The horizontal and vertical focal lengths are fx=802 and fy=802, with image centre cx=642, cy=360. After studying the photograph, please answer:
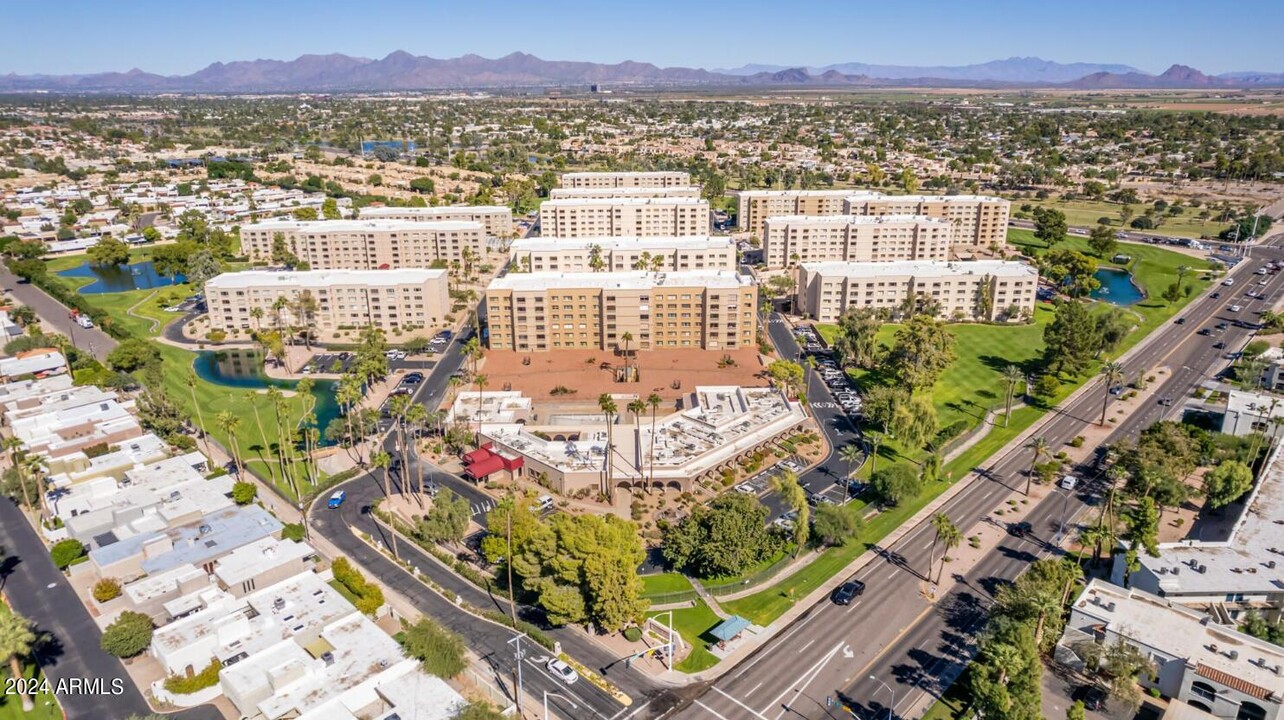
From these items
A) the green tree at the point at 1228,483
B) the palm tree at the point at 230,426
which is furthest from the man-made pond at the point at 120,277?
the green tree at the point at 1228,483

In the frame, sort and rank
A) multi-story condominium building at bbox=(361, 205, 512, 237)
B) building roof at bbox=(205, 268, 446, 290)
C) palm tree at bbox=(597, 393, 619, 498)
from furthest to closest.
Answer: multi-story condominium building at bbox=(361, 205, 512, 237) → building roof at bbox=(205, 268, 446, 290) → palm tree at bbox=(597, 393, 619, 498)

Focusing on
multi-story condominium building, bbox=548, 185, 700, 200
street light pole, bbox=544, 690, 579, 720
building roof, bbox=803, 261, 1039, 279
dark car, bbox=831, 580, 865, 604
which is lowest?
street light pole, bbox=544, 690, 579, 720

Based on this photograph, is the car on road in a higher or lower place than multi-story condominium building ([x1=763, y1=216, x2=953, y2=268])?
lower

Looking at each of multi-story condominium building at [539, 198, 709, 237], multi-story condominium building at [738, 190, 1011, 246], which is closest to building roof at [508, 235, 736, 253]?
multi-story condominium building at [539, 198, 709, 237]

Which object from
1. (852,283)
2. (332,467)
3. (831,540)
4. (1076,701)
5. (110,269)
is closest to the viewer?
(1076,701)

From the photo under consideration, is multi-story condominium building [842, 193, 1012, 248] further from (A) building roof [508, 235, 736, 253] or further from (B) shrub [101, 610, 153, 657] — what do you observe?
(B) shrub [101, 610, 153, 657]

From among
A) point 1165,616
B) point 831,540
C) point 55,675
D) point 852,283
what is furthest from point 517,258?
point 1165,616

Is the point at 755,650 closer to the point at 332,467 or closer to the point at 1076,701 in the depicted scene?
the point at 1076,701
